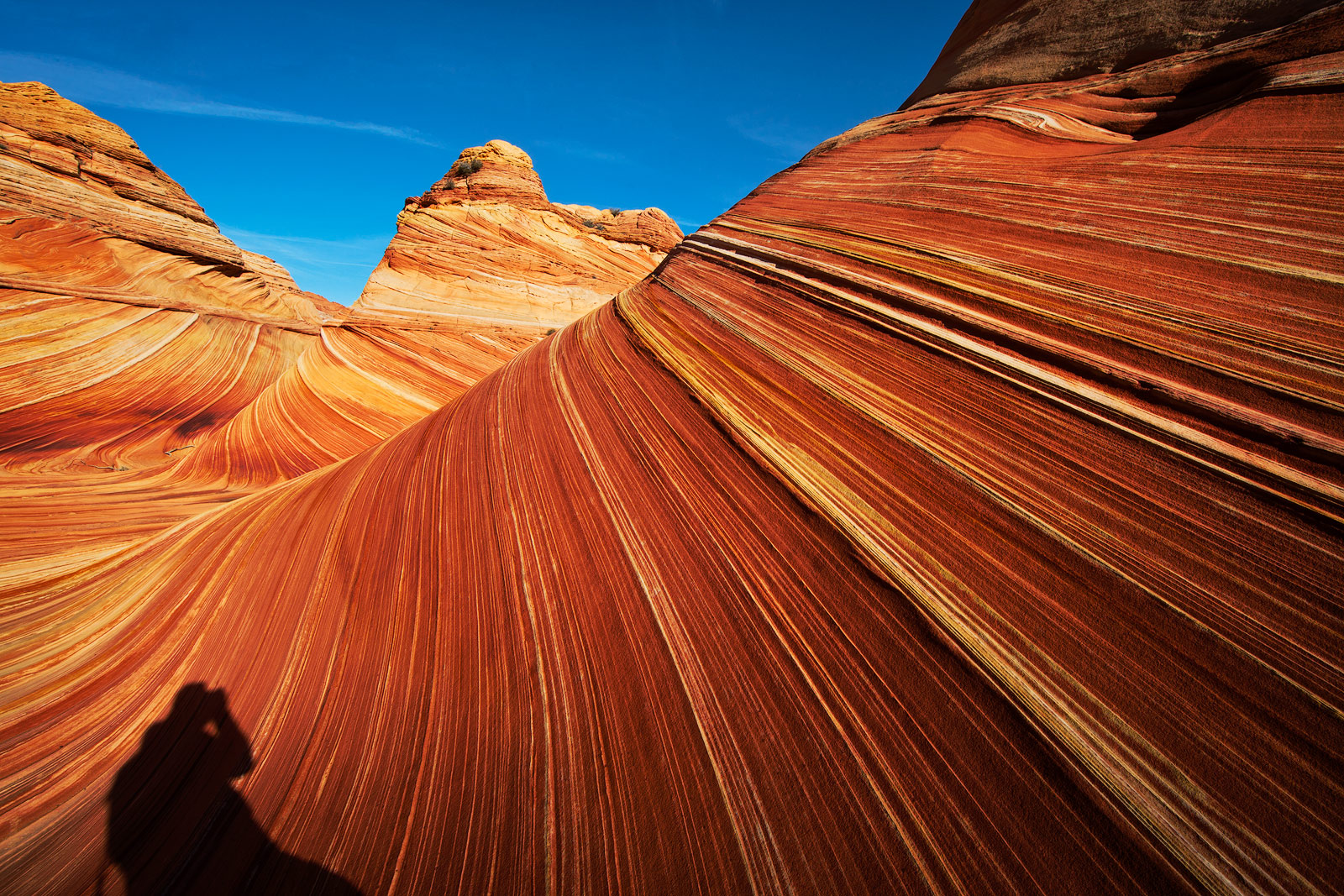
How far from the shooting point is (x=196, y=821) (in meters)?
1.42

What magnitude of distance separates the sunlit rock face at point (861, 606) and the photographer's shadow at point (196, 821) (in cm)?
1

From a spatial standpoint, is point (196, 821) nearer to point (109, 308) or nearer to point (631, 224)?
point (109, 308)

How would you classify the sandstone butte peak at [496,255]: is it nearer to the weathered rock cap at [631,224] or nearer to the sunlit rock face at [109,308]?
the weathered rock cap at [631,224]

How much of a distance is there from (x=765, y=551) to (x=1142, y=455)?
887mm

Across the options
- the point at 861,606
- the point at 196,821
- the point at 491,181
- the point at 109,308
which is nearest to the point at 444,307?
the point at 491,181

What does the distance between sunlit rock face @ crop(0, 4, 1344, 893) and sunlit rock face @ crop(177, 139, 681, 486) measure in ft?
12.2

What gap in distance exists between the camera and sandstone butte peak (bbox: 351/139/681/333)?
8047mm

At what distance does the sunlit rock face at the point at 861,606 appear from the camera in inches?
32.3

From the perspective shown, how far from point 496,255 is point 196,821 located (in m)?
9.13

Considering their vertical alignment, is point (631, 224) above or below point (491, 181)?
below

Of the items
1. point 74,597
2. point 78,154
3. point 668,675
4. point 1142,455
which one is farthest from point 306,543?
point 78,154

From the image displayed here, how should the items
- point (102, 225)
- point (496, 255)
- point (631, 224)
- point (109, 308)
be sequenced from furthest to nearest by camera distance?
point (631, 224)
point (496, 255)
point (102, 225)
point (109, 308)

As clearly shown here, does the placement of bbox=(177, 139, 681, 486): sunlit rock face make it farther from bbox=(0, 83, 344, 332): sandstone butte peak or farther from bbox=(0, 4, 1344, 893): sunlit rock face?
bbox=(0, 4, 1344, 893): sunlit rock face

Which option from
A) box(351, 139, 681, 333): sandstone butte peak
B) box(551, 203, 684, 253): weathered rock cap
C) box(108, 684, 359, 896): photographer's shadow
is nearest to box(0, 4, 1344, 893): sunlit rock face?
box(108, 684, 359, 896): photographer's shadow
